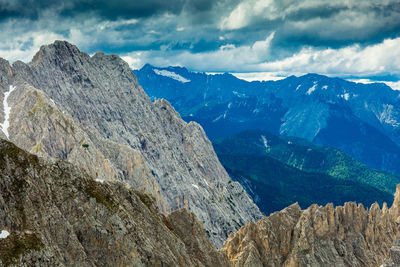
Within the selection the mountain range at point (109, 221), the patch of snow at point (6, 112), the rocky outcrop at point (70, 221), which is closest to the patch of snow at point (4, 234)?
the mountain range at point (109, 221)

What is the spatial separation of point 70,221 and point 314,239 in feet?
249

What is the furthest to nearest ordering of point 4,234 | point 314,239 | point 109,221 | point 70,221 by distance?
point 314,239 → point 109,221 → point 70,221 → point 4,234

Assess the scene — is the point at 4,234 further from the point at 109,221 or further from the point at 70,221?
the point at 109,221

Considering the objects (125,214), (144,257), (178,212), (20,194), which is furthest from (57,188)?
(178,212)

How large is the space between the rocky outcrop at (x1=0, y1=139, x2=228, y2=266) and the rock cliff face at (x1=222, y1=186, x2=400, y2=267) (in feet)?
130

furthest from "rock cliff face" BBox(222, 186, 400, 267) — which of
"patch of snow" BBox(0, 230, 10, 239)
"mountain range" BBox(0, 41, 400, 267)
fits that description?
"patch of snow" BBox(0, 230, 10, 239)

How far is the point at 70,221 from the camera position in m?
61.7

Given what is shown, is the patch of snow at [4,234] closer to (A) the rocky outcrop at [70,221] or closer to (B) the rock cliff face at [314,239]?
(A) the rocky outcrop at [70,221]

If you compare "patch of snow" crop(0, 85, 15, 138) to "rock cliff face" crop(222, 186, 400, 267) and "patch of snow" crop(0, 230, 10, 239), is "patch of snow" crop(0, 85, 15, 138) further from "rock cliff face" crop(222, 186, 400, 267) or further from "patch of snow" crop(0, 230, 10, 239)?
"patch of snow" crop(0, 230, 10, 239)

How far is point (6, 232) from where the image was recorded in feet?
168

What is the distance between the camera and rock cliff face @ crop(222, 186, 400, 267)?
110375 millimetres

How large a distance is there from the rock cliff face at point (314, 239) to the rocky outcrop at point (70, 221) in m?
39.5

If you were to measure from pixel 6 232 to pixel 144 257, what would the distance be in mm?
22133

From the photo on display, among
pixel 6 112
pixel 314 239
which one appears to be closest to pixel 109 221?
pixel 314 239
